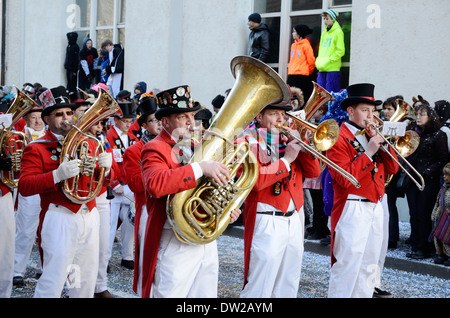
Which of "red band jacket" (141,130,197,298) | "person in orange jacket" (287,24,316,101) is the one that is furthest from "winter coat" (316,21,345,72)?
"red band jacket" (141,130,197,298)

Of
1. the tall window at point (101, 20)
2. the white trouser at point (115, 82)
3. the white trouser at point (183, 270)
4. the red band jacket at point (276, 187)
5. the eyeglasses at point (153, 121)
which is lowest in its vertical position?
the white trouser at point (183, 270)

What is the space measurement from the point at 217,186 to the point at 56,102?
2351mm

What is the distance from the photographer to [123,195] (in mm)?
7906

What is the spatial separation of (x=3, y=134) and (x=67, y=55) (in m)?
9.93

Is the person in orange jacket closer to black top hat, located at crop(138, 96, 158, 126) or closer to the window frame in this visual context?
the window frame

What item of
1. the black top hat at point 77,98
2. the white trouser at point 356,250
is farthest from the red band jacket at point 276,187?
the black top hat at point 77,98

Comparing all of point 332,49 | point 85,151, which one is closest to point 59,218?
point 85,151

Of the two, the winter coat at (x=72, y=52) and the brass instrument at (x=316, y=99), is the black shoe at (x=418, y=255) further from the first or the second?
the winter coat at (x=72, y=52)

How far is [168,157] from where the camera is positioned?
4312mm

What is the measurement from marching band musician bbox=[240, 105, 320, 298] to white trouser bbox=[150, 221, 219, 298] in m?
0.77

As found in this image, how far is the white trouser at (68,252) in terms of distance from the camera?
502 cm

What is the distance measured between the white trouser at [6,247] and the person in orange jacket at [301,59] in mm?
6672

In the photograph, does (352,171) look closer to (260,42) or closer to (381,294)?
(381,294)

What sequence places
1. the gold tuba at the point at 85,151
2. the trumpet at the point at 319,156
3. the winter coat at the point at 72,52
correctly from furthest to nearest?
the winter coat at the point at 72,52 → the gold tuba at the point at 85,151 → the trumpet at the point at 319,156
